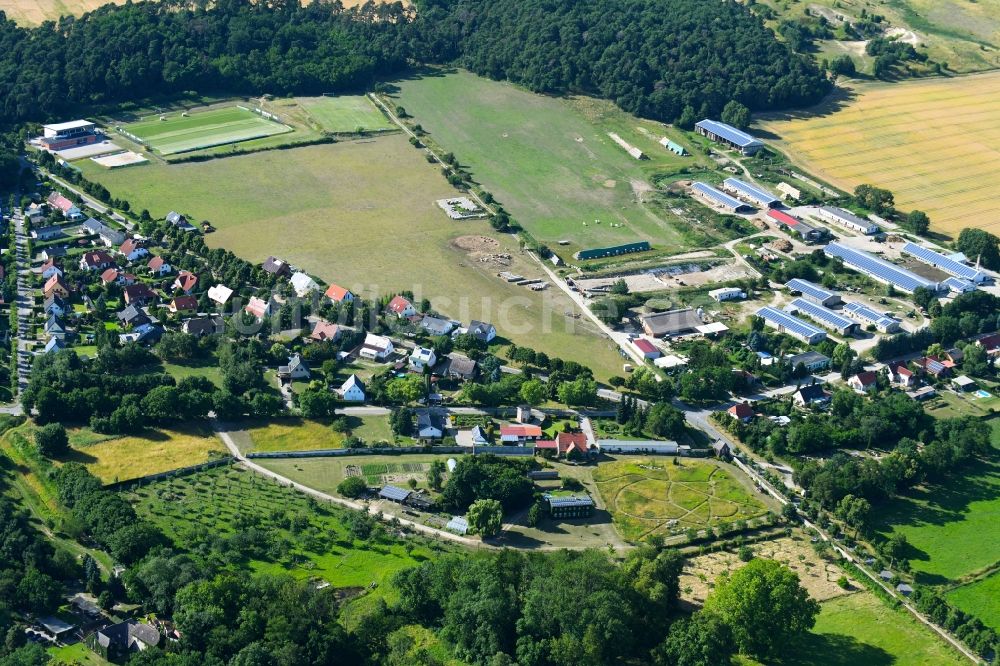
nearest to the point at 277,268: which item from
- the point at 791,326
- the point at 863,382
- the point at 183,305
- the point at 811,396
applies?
the point at 183,305

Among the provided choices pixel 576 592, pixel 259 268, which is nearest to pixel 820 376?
pixel 576 592

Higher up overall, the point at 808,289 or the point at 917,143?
the point at 917,143

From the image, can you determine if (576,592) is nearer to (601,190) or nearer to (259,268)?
(259,268)

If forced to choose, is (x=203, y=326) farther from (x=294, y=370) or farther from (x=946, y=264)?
(x=946, y=264)

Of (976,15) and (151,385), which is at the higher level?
(976,15)

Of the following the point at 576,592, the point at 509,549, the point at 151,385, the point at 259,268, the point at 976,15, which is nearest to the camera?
the point at 576,592

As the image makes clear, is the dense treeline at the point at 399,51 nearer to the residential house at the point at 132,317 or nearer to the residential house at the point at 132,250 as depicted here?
the residential house at the point at 132,250
